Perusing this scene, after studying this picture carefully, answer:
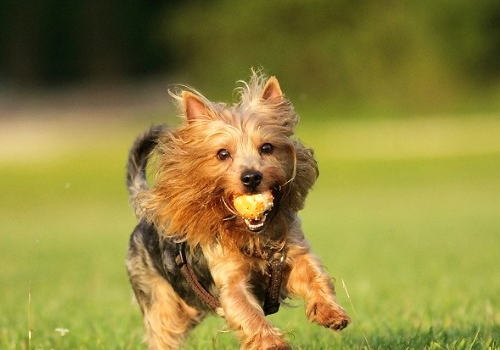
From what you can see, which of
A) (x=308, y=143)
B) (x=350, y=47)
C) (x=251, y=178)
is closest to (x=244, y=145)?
(x=251, y=178)

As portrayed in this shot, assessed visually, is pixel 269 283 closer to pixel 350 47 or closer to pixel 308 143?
pixel 308 143

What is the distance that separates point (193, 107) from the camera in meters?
6.43

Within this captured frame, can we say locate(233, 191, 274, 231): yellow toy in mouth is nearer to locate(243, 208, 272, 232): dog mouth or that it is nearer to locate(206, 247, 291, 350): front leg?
locate(243, 208, 272, 232): dog mouth

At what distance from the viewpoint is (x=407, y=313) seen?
9.00 m

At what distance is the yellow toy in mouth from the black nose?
0.21 ft

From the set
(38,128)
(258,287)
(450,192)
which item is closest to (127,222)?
(450,192)

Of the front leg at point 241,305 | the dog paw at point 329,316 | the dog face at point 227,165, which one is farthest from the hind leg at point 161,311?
the dog paw at point 329,316

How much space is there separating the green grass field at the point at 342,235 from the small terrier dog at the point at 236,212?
514 millimetres

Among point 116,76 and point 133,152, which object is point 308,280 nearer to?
point 133,152

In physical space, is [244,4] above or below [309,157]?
below

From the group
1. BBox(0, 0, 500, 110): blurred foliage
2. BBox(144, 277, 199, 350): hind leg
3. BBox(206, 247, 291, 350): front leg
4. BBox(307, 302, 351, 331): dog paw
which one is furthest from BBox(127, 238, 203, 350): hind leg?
BBox(0, 0, 500, 110): blurred foliage

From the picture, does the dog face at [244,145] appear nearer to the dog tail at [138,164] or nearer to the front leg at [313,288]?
the front leg at [313,288]

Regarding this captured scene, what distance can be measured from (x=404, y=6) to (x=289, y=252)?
42136mm

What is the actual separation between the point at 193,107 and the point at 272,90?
457mm
